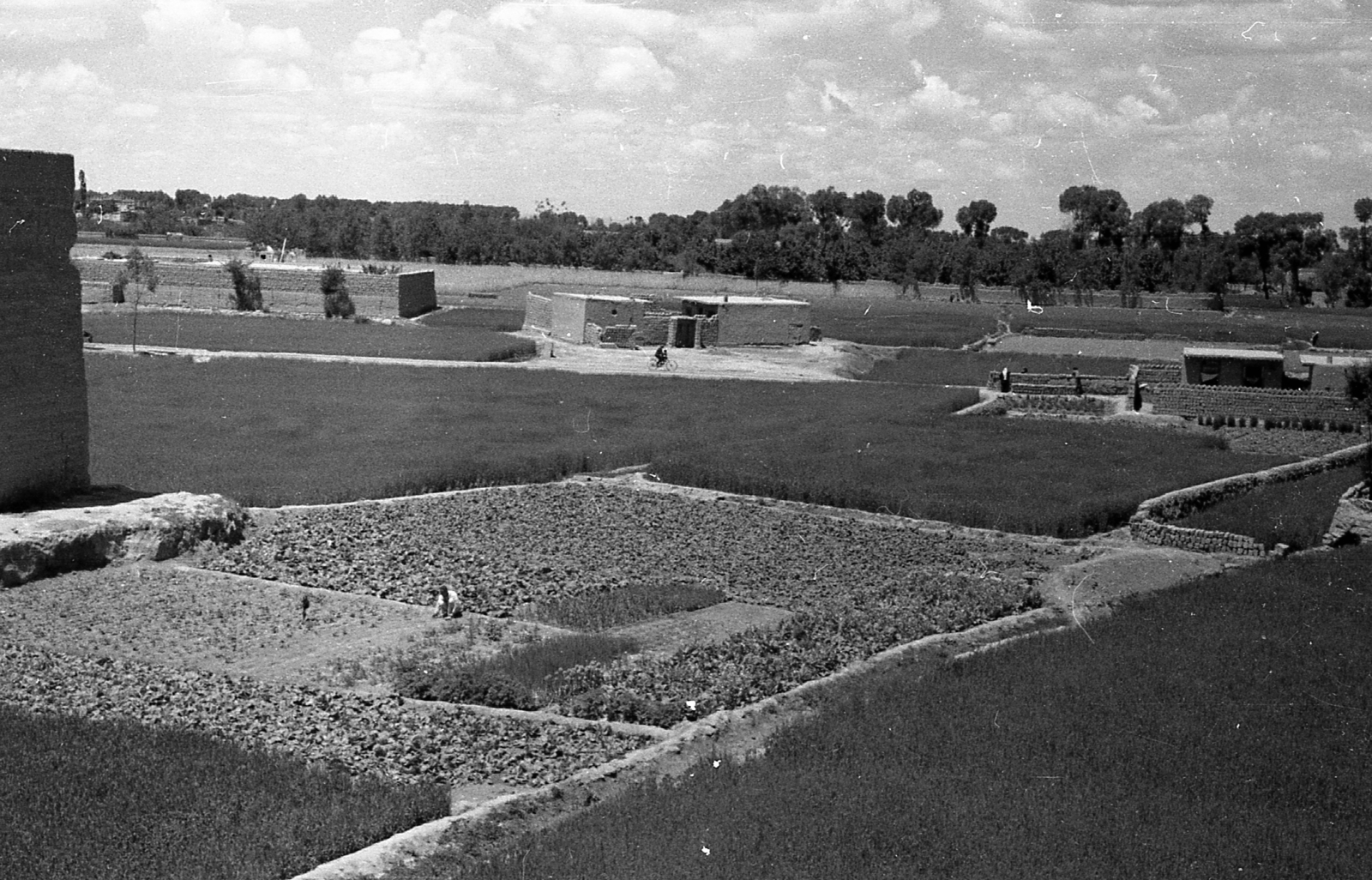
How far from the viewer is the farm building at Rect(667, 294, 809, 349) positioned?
47.7 metres

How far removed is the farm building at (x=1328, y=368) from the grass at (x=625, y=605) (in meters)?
24.5

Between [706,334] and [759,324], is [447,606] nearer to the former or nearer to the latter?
[706,334]

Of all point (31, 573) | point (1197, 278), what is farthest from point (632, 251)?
point (31, 573)

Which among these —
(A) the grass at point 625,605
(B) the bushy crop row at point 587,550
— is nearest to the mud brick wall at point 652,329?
(B) the bushy crop row at point 587,550

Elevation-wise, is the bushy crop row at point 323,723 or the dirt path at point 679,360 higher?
the bushy crop row at point 323,723

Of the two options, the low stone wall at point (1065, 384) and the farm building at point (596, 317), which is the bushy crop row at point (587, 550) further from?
the farm building at point (596, 317)

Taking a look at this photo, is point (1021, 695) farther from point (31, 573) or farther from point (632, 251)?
point (632, 251)

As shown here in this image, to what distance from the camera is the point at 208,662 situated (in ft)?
40.7

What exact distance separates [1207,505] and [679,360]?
2386cm

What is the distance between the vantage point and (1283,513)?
20391 millimetres

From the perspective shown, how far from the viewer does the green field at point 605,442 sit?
21.3m

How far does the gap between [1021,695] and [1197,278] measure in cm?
7580

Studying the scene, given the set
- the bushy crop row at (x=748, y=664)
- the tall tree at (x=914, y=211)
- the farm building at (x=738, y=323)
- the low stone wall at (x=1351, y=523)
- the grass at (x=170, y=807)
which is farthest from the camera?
the tall tree at (x=914, y=211)

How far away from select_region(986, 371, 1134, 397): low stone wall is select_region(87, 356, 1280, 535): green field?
1555 millimetres
